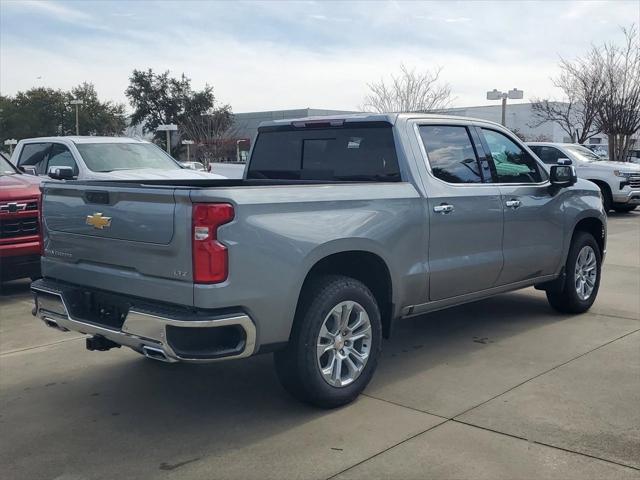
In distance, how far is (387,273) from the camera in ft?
16.1

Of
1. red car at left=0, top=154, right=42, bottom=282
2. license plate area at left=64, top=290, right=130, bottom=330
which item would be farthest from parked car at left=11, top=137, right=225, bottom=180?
license plate area at left=64, top=290, right=130, bottom=330

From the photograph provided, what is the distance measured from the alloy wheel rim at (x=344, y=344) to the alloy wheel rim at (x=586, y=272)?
312 centimetres

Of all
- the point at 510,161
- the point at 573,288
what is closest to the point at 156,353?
the point at 510,161

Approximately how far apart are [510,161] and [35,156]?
8367 mm

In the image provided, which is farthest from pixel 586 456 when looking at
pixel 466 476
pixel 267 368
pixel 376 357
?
pixel 267 368

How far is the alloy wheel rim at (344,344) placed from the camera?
4449 millimetres

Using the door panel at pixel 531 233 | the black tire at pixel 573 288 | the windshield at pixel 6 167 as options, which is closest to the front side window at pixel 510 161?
the door panel at pixel 531 233

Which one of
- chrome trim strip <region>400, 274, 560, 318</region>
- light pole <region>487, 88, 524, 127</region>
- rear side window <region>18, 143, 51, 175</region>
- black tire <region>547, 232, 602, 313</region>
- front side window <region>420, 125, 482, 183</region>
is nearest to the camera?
chrome trim strip <region>400, 274, 560, 318</region>

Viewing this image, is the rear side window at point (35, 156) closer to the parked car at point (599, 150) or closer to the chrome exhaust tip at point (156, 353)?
the chrome exhaust tip at point (156, 353)

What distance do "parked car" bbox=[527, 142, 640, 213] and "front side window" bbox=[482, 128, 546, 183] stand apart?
11.9 meters

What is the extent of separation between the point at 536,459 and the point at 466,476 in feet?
1.47

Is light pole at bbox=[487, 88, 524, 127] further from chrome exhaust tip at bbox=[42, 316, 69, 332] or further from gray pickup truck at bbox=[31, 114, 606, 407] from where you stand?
chrome exhaust tip at bbox=[42, 316, 69, 332]

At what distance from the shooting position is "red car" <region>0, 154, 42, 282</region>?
7.79m

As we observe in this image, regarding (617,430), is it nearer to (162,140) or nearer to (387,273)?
(387,273)
